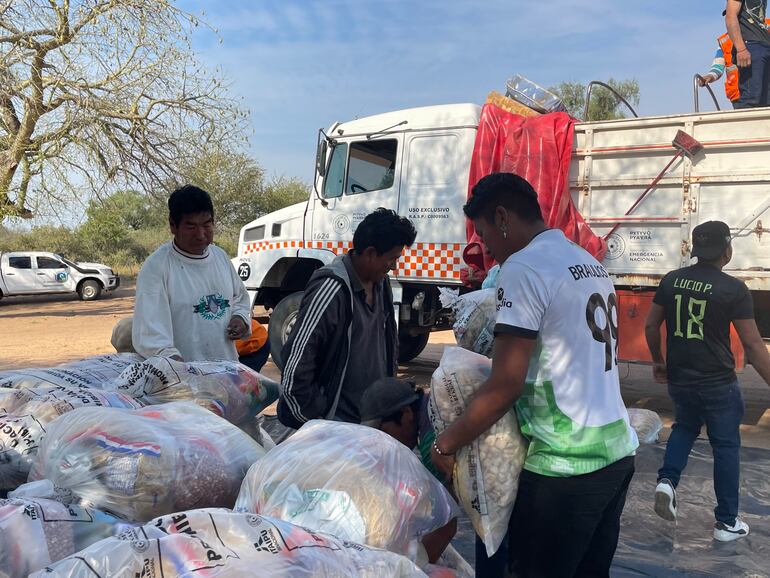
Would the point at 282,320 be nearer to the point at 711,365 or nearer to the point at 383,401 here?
the point at 711,365

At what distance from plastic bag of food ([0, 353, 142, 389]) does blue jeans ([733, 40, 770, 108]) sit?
541 cm

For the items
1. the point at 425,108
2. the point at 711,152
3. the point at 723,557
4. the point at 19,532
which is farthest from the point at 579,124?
the point at 19,532

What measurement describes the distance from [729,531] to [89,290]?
19.0 meters

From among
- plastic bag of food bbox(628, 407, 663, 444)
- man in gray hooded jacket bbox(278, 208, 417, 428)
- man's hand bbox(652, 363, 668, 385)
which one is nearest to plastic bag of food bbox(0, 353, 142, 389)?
man in gray hooded jacket bbox(278, 208, 417, 428)

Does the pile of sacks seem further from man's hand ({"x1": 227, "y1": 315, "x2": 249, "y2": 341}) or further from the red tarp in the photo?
the red tarp

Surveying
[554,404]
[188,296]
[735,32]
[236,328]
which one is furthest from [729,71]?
[554,404]

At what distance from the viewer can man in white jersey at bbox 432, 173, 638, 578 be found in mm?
1691

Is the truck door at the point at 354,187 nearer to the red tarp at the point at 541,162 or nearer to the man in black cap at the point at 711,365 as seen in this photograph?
the red tarp at the point at 541,162

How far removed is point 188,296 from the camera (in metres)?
2.92

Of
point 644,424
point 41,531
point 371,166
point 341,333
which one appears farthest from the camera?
point 371,166

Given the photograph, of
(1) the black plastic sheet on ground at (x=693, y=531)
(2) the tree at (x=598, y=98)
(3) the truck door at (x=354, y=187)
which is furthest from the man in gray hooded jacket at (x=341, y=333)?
(2) the tree at (x=598, y=98)

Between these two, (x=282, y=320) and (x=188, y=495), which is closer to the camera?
(x=188, y=495)

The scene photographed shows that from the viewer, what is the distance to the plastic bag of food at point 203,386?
2230 mm

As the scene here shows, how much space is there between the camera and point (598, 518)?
179 cm
